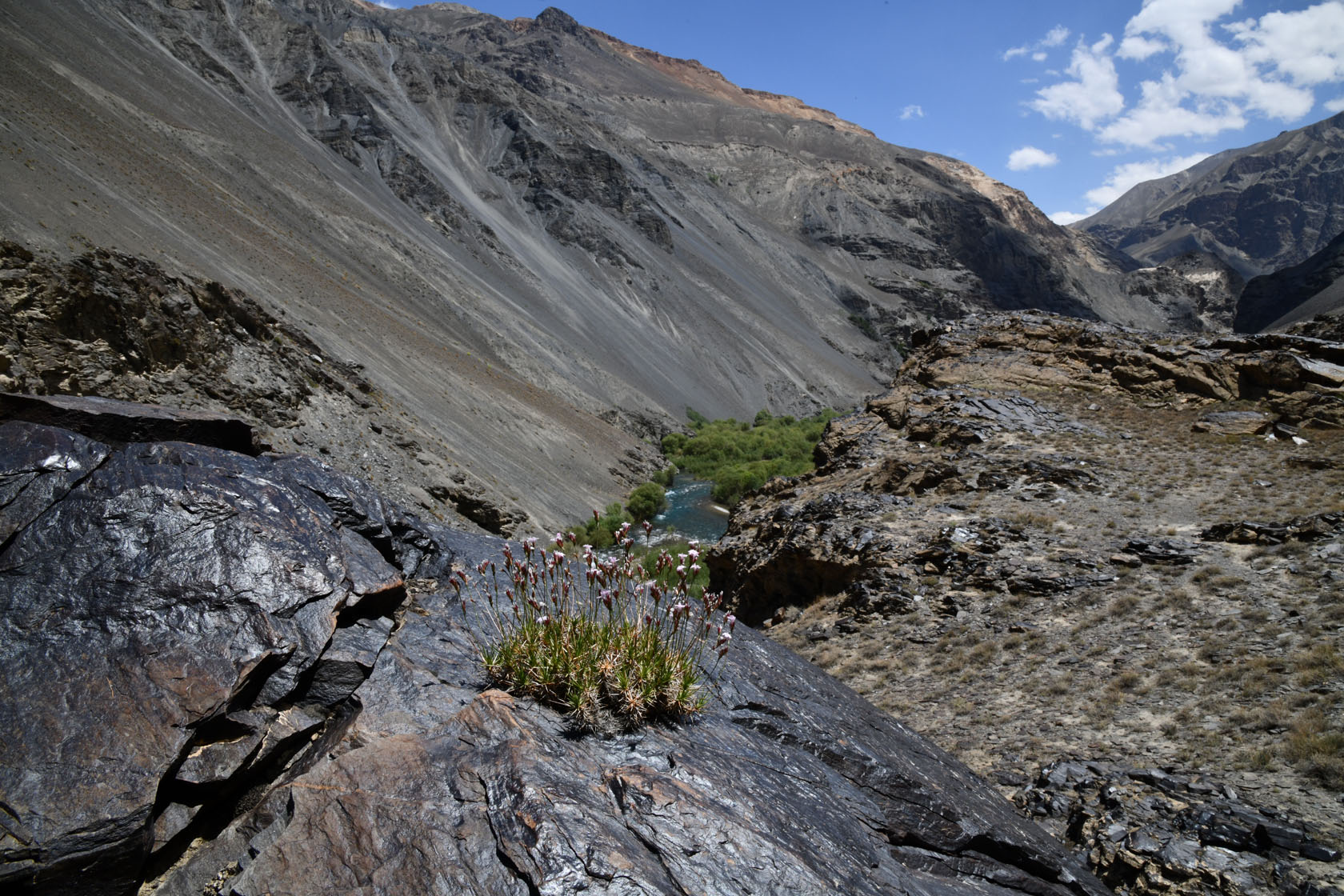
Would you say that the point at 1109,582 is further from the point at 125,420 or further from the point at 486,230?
the point at 486,230

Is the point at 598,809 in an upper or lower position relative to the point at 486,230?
lower

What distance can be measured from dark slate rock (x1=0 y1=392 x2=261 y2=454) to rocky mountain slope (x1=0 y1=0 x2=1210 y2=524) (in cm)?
1176

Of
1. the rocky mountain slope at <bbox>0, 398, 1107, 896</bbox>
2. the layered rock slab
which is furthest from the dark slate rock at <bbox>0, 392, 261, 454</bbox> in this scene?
the layered rock slab

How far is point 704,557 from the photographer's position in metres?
18.5

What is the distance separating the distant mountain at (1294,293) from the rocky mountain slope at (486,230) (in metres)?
22.7

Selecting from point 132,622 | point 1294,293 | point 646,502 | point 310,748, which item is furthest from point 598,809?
point 1294,293

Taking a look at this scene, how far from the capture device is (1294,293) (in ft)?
264

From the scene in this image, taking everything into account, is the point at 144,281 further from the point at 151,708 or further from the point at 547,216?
the point at 547,216

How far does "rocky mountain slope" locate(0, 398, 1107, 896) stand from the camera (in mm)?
2906

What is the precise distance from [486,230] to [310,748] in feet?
185

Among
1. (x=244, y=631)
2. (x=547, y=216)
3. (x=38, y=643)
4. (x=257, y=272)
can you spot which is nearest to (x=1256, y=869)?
(x=244, y=631)

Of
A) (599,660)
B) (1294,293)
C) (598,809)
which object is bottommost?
(598,809)

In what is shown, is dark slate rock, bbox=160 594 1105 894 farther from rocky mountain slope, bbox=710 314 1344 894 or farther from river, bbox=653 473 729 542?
river, bbox=653 473 729 542

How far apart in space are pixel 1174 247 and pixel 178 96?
23338 centimetres
